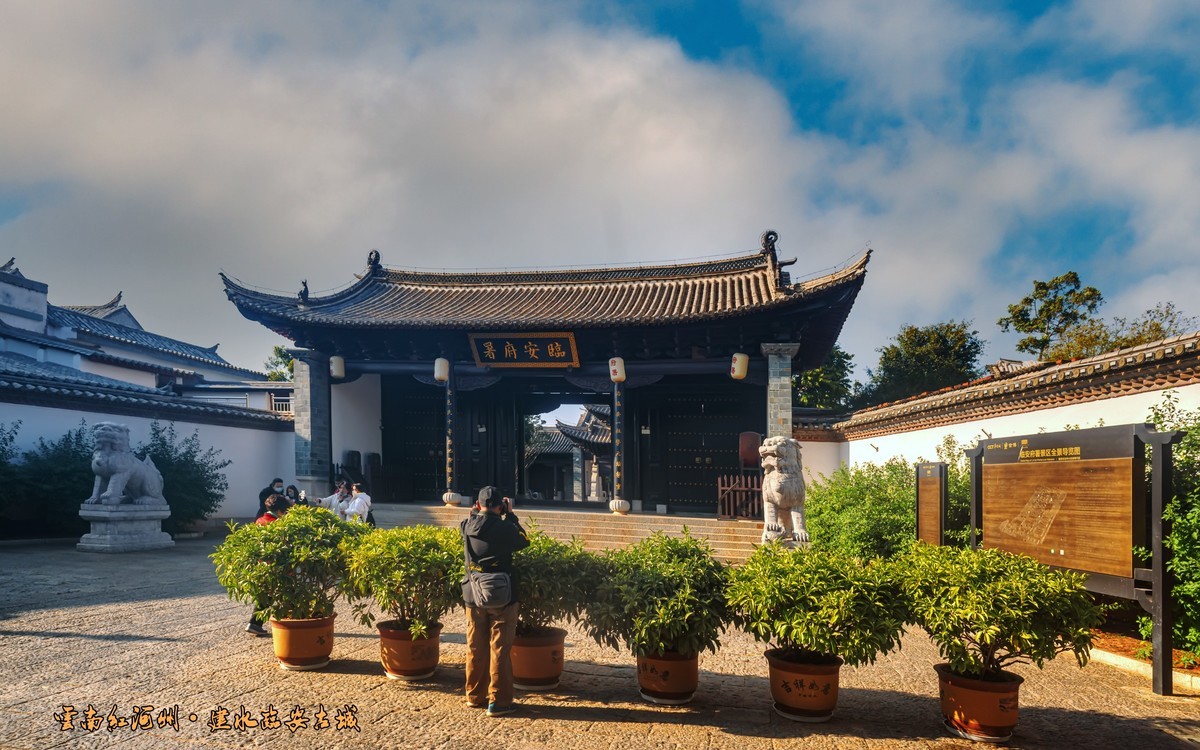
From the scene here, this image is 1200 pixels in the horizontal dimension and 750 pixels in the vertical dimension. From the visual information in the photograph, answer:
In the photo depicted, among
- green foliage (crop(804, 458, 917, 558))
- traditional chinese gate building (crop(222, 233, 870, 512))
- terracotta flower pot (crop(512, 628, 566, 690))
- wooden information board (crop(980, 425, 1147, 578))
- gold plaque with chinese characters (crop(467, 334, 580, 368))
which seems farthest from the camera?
gold plaque with chinese characters (crop(467, 334, 580, 368))

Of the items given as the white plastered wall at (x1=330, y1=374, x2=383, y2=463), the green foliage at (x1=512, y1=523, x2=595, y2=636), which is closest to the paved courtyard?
the green foliage at (x1=512, y1=523, x2=595, y2=636)

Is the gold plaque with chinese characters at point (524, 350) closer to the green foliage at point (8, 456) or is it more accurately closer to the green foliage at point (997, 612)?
the green foliage at point (8, 456)

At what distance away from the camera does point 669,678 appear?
15.7ft

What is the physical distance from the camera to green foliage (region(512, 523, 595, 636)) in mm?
4961

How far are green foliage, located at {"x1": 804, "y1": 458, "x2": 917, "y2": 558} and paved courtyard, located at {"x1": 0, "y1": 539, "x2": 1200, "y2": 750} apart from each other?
278cm

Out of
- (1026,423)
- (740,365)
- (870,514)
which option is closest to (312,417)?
(740,365)

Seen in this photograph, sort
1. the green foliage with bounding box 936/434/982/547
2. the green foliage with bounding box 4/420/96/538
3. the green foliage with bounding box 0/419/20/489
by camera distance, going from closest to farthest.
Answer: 1. the green foliage with bounding box 936/434/982/547
2. the green foliage with bounding box 0/419/20/489
3. the green foliage with bounding box 4/420/96/538

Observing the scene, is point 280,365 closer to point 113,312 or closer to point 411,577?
point 113,312

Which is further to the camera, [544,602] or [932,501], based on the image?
[932,501]

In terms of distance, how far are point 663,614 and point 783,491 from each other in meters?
6.35

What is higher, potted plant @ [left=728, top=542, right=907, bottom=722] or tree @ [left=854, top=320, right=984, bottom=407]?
tree @ [left=854, top=320, right=984, bottom=407]

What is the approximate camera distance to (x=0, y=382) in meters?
12.0

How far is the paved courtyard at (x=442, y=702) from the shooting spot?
419cm

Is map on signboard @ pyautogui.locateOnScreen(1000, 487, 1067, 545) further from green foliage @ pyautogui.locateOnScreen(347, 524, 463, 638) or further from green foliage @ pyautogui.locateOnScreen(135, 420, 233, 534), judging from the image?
green foliage @ pyautogui.locateOnScreen(135, 420, 233, 534)
